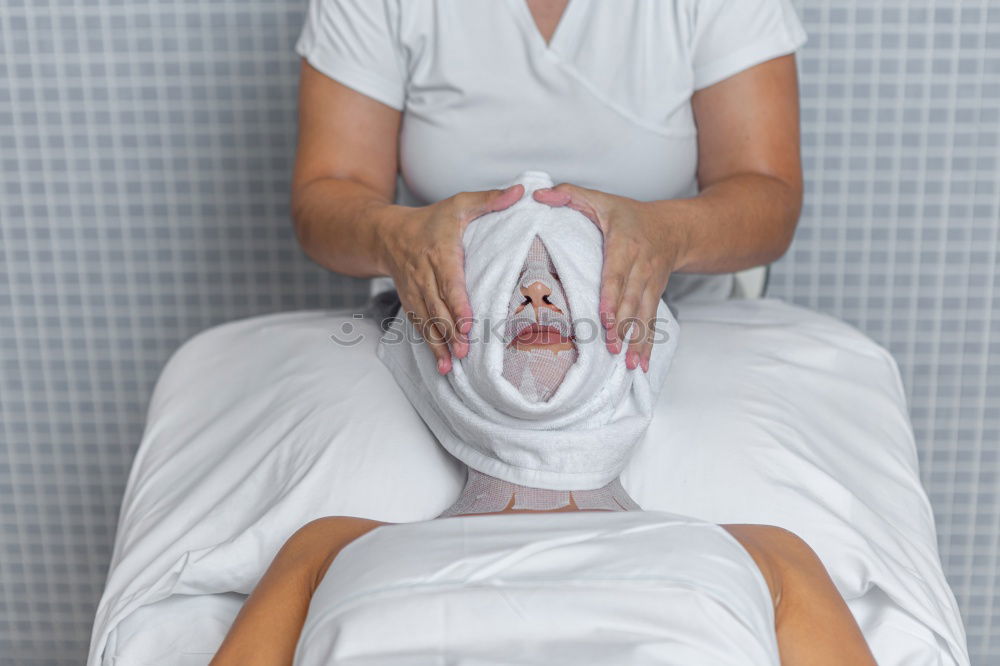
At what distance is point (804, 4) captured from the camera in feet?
6.13

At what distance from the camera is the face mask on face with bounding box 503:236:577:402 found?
1.08 metres

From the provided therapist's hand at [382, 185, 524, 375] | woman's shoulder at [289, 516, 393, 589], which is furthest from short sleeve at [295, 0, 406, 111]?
woman's shoulder at [289, 516, 393, 589]

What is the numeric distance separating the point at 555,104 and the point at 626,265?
39 cm

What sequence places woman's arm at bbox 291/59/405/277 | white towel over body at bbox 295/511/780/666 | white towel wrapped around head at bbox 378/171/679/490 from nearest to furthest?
white towel over body at bbox 295/511/780/666 < white towel wrapped around head at bbox 378/171/679/490 < woman's arm at bbox 291/59/405/277

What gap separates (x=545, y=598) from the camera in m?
0.84

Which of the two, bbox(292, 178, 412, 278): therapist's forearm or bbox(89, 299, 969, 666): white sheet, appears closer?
bbox(89, 299, 969, 666): white sheet

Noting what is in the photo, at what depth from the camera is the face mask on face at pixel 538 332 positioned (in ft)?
3.53

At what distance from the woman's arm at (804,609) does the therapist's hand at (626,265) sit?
8.9 inches

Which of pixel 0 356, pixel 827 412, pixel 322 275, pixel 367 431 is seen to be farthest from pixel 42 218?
pixel 827 412

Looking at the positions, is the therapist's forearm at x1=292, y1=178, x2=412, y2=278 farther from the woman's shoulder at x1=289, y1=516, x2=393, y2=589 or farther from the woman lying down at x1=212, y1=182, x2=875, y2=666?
the woman's shoulder at x1=289, y1=516, x2=393, y2=589

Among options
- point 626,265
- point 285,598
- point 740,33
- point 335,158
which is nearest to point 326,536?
point 285,598

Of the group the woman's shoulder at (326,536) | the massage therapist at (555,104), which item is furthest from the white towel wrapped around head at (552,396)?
the massage therapist at (555,104)

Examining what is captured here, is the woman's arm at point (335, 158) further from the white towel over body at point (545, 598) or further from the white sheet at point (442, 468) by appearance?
the white towel over body at point (545, 598)

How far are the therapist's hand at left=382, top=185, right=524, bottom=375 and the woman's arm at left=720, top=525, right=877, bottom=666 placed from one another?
336 millimetres
